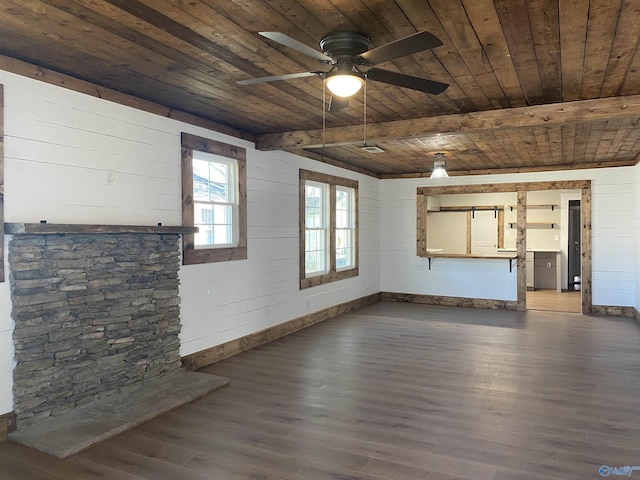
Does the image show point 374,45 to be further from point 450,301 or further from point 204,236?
point 450,301

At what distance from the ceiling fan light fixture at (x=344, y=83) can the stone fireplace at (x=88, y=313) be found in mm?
2116

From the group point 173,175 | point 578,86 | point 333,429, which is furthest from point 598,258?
point 173,175

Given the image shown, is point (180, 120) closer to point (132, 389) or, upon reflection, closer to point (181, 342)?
point (181, 342)

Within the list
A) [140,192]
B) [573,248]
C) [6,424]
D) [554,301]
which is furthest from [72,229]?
[573,248]

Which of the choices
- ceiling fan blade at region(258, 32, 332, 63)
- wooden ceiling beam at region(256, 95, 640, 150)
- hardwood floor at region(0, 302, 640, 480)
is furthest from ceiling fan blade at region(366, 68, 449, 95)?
hardwood floor at region(0, 302, 640, 480)

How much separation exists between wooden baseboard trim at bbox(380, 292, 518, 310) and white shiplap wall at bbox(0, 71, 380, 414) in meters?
2.76

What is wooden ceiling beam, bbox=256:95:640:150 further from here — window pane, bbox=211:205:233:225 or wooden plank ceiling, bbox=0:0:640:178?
window pane, bbox=211:205:233:225

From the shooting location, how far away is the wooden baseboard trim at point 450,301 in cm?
833

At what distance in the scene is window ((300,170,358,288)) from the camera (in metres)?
6.63

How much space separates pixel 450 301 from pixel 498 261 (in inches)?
45.3

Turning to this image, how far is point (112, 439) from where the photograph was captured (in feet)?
10.1

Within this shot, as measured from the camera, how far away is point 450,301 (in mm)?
8719

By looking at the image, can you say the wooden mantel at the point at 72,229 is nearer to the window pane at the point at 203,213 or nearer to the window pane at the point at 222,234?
the window pane at the point at 203,213

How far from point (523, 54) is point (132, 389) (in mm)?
3923
